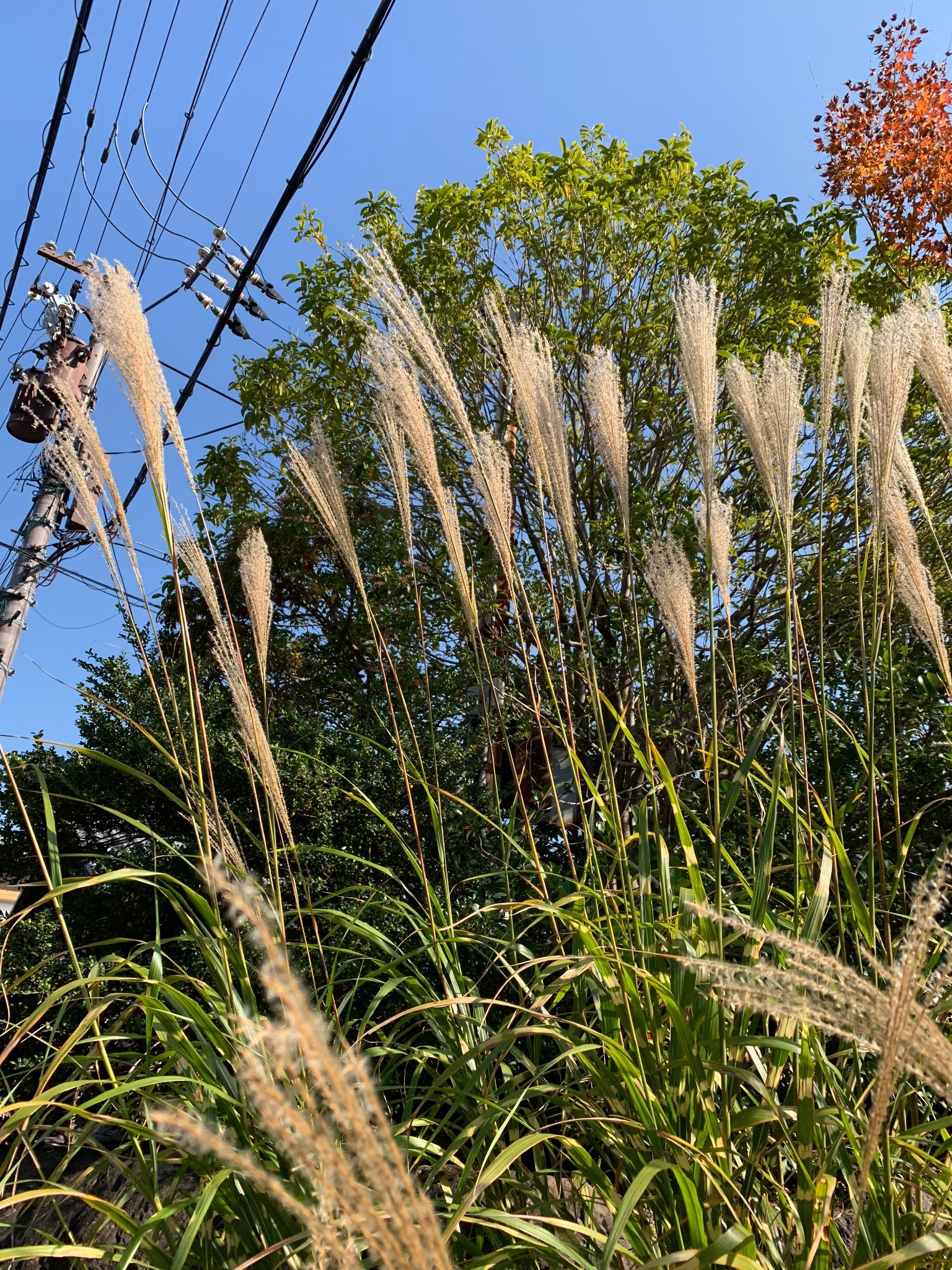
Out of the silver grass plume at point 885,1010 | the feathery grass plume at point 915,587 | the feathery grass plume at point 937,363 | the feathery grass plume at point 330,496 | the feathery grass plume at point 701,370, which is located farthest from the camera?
the feathery grass plume at point 330,496

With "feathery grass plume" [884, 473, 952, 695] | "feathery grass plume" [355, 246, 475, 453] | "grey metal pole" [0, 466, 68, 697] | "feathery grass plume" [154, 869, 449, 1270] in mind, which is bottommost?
"feathery grass plume" [154, 869, 449, 1270]

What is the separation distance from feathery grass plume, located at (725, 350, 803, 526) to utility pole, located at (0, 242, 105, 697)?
5544 millimetres

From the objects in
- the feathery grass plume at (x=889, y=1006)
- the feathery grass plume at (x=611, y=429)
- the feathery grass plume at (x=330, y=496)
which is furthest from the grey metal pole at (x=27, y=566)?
the feathery grass plume at (x=889, y=1006)

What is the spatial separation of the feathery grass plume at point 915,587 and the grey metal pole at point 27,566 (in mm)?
6821

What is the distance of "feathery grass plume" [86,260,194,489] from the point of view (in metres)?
1.69

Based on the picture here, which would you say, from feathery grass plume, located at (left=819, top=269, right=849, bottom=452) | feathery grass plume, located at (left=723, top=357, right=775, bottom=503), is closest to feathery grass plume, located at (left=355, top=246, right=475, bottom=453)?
feathery grass plume, located at (left=723, top=357, right=775, bottom=503)

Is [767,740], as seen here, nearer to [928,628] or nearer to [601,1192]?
[928,628]

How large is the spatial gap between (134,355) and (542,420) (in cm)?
94

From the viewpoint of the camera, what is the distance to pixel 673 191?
5.40 metres

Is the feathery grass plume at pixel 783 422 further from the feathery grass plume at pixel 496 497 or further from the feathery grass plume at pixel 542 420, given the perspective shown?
the feathery grass plume at pixel 496 497

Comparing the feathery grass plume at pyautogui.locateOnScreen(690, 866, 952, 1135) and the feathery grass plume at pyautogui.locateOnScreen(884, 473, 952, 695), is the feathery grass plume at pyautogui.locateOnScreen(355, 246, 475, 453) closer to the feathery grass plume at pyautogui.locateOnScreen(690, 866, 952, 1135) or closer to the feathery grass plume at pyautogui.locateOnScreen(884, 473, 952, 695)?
the feathery grass plume at pyautogui.locateOnScreen(884, 473, 952, 695)

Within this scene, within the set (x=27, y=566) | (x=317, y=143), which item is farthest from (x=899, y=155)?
(x=27, y=566)

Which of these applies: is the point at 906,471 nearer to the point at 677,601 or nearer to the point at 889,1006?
the point at 677,601

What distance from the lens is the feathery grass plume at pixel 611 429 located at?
202cm
